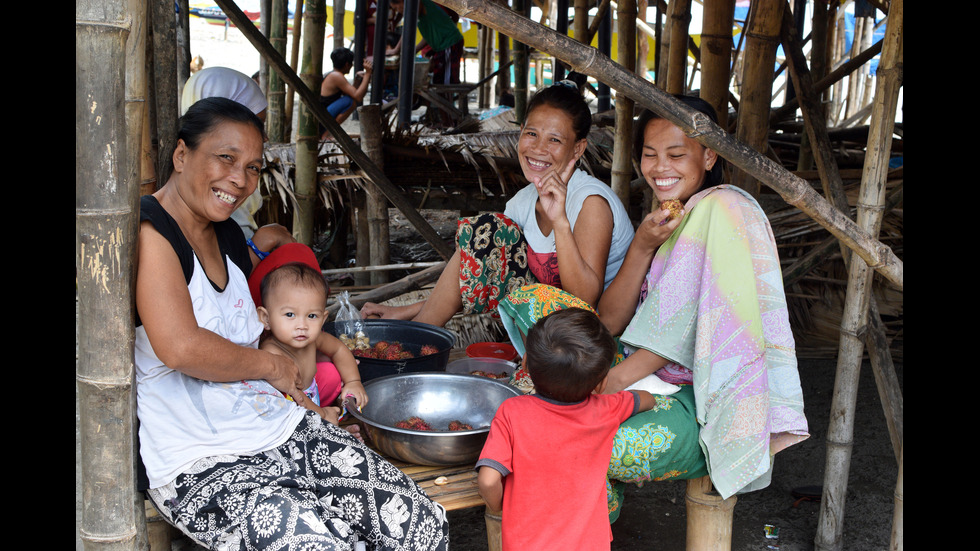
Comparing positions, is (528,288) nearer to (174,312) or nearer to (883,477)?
(174,312)

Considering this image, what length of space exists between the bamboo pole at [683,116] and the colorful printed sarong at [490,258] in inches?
39.9

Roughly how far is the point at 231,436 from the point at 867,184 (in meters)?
2.04

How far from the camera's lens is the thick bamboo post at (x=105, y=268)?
1543 millimetres

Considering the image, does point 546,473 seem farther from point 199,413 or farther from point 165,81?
point 165,81

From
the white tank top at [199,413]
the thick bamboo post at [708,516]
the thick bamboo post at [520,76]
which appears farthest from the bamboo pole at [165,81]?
the thick bamboo post at [520,76]

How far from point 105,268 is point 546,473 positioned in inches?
44.6

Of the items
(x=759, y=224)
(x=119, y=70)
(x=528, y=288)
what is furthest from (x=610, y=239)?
(x=119, y=70)

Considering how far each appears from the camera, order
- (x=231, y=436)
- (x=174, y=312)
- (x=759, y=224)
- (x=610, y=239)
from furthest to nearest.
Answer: (x=610, y=239) < (x=759, y=224) < (x=231, y=436) < (x=174, y=312)

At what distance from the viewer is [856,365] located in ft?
8.66

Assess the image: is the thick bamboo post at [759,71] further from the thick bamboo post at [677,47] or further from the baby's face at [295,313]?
the baby's face at [295,313]

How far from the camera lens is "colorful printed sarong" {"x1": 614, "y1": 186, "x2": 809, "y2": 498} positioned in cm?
215

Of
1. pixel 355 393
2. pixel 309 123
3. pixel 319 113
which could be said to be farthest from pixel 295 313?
pixel 309 123

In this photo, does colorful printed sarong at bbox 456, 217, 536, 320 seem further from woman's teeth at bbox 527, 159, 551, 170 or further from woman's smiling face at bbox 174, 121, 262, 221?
woman's smiling face at bbox 174, 121, 262, 221

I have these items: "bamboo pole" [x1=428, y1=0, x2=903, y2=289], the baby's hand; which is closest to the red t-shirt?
the baby's hand
